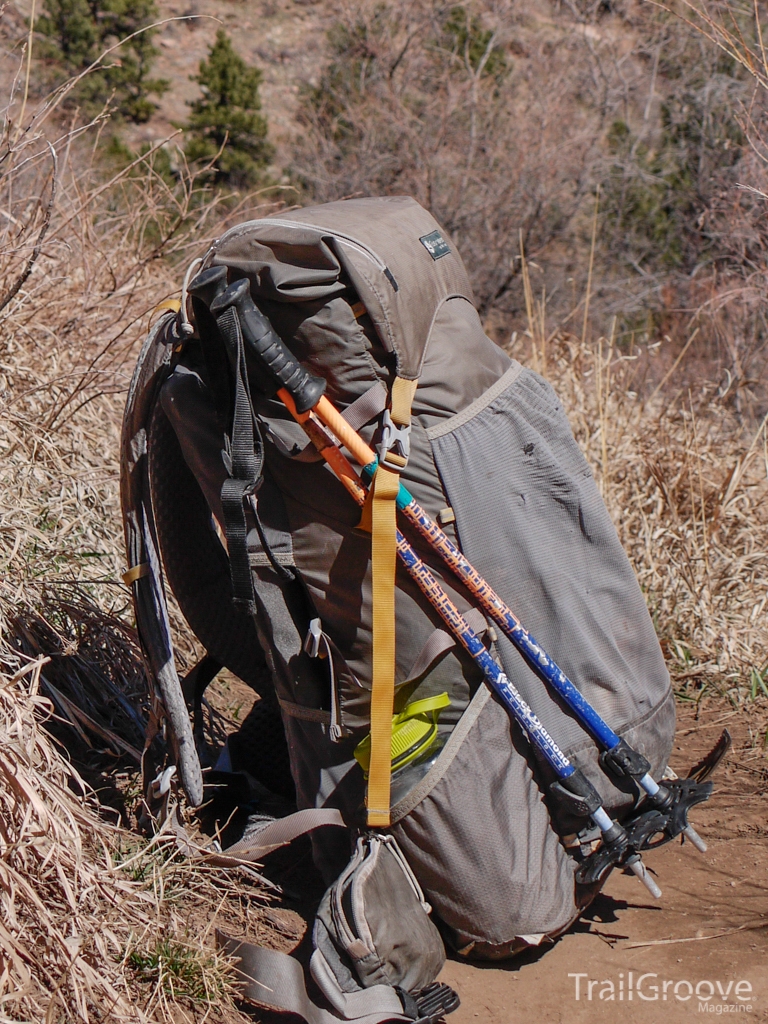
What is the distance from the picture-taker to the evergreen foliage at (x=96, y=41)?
14.4 metres

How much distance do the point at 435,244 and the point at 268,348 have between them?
0.49 m

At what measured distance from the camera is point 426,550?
2.21 meters

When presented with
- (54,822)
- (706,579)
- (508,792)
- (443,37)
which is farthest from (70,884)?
(443,37)

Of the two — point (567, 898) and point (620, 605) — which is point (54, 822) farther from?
point (620, 605)

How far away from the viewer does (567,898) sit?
7.42 ft

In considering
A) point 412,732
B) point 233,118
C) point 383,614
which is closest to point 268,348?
point 383,614

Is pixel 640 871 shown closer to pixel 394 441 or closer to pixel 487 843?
pixel 487 843

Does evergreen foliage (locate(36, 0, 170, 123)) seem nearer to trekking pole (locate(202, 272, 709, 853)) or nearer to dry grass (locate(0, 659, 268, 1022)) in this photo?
trekking pole (locate(202, 272, 709, 853))

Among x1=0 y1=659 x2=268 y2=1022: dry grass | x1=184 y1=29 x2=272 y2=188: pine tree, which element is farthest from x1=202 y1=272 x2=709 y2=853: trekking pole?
x1=184 y1=29 x2=272 y2=188: pine tree

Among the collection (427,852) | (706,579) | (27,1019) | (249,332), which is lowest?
(706,579)

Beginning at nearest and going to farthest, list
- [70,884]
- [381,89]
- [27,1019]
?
[27,1019]
[70,884]
[381,89]

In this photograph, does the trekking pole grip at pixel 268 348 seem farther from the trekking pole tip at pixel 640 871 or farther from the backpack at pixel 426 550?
the trekking pole tip at pixel 640 871

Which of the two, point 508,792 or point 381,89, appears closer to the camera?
point 508,792

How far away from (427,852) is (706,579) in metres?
1.90
